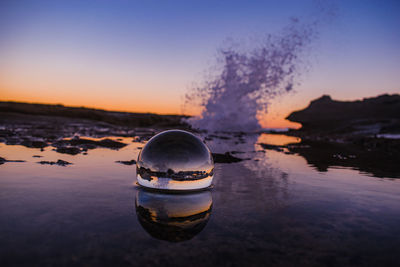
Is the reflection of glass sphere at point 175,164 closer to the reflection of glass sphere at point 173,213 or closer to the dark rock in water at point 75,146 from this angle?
the reflection of glass sphere at point 173,213

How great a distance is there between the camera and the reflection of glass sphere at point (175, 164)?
143 inches

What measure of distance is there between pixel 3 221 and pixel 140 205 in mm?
1390

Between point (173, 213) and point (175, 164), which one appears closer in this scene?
point (173, 213)

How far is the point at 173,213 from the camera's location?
9.43ft

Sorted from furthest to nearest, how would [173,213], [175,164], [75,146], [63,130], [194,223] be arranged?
1. [63,130]
2. [75,146]
3. [175,164]
4. [173,213]
5. [194,223]

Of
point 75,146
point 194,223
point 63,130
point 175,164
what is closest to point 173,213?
point 194,223

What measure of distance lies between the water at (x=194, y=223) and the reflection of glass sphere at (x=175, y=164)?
8.1 inches

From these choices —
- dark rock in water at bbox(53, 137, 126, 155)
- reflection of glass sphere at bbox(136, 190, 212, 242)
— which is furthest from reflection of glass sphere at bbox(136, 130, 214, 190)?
dark rock in water at bbox(53, 137, 126, 155)

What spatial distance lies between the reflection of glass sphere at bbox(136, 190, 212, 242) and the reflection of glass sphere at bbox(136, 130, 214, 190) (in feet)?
0.57

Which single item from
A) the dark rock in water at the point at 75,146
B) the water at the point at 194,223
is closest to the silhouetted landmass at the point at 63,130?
the dark rock in water at the point at 75,146

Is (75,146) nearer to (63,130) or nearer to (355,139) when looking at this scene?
(63,130)

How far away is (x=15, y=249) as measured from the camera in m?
1.98

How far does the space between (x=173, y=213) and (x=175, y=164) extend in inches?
34.0

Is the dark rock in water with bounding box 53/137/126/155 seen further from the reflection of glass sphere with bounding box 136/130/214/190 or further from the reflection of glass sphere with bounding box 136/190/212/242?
the reflection of glass sphere with bounding box 136/190/212/242
